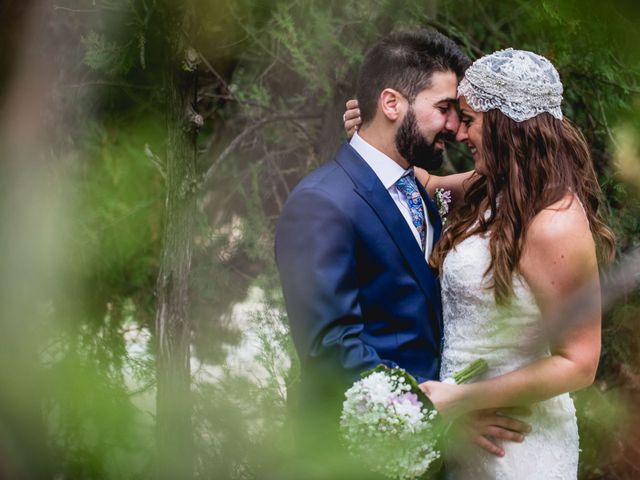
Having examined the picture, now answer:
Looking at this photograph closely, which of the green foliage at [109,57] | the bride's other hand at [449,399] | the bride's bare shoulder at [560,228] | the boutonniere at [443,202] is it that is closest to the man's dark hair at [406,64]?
the boutonniere at [443,202]

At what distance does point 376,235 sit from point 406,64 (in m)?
0.65

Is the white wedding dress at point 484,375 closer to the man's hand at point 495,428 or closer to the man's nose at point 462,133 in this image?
the man's hand at point 495,428

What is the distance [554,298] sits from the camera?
7.48ft

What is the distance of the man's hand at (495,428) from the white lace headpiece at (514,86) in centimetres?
98

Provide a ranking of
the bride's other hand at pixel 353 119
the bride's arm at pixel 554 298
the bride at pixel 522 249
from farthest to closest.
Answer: the bride's other hand at pixel 353 119 → the bride at pixel 522 249 → the bride's arm at pixel 554 298

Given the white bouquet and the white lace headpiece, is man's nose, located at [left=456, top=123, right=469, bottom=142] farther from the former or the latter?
the white bouquet

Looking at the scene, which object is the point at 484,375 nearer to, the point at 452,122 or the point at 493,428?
the point at 493,428

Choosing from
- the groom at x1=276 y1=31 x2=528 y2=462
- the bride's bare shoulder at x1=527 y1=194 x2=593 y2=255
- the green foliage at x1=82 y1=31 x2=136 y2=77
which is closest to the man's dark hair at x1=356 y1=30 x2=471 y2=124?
the groom at x1=276 y1=31 x2=528 y2=462

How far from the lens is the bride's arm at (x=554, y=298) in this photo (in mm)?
2162

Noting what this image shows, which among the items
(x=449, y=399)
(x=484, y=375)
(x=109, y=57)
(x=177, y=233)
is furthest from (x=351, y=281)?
(x=109, y=57)

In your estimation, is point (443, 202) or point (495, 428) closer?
point (495, 428)

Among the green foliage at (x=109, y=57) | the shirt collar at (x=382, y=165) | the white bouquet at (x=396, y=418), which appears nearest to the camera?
A: the white bouquet at (x=396, y=418)

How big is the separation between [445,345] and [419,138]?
0.73 m

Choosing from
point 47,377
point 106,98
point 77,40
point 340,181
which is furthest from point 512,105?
point 47,377
